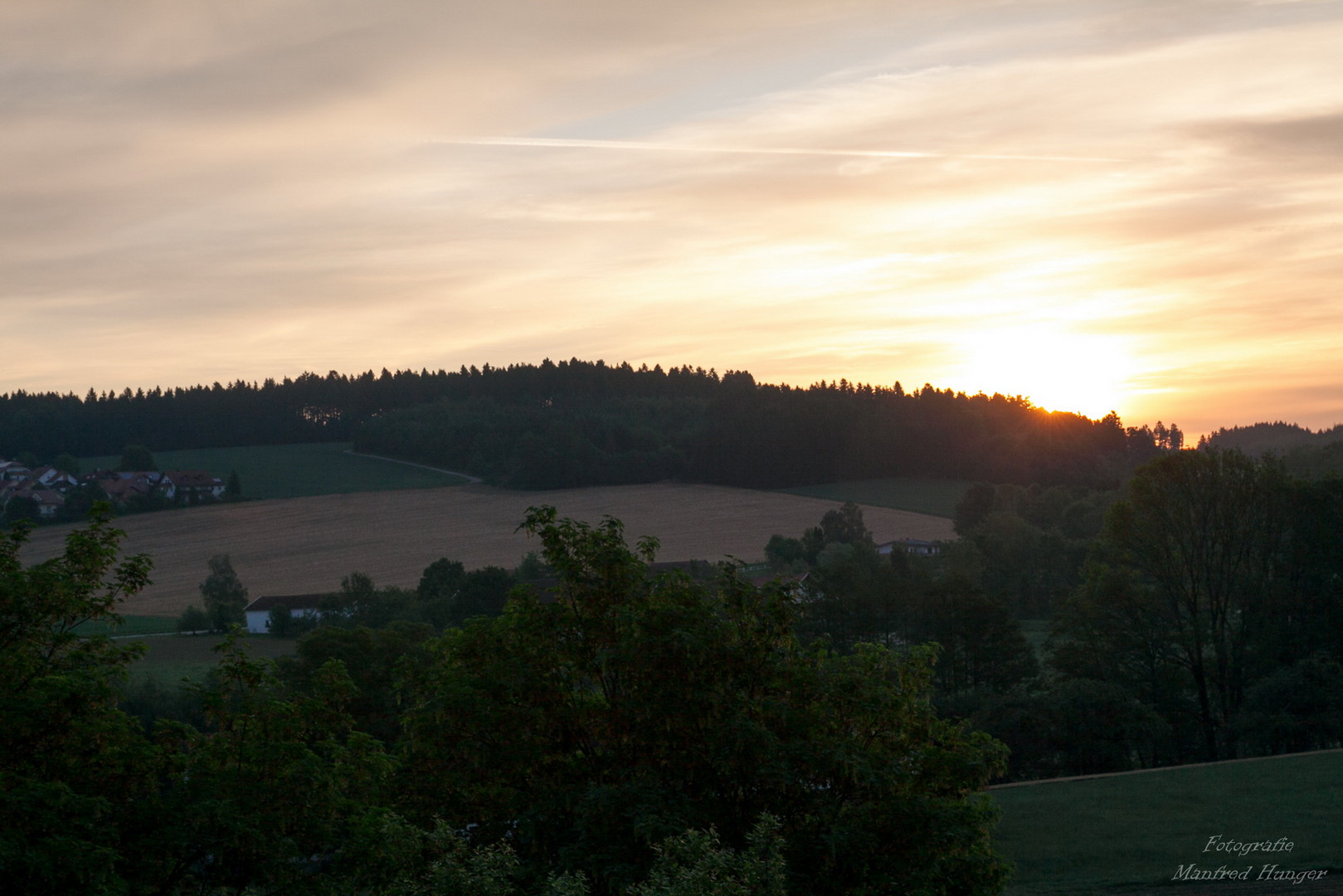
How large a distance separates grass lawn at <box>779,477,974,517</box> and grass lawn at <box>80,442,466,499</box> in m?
43.5

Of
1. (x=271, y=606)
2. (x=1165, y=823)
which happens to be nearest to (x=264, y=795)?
(x=1165, y=823)

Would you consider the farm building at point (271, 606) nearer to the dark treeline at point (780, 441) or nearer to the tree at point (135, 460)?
the dark treeline at point (780, 441)

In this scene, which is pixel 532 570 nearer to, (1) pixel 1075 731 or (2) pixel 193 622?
Result: (2) pixel 193 622

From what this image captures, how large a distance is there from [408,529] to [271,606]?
88.2ft

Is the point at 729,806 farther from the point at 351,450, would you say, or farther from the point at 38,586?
the point at 351,450

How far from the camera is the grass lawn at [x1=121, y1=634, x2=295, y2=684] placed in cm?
6106

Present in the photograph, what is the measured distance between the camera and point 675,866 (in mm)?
9922

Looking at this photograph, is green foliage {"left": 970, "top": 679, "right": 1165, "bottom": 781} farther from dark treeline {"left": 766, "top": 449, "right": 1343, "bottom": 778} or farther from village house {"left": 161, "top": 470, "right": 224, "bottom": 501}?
village house {"left": 161, "top": 470, "right": 224, "bottom": 501}

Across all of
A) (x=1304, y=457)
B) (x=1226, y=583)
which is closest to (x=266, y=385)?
(x=1304, y=457)

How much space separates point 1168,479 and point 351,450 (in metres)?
122

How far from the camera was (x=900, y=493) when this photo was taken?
132 meters

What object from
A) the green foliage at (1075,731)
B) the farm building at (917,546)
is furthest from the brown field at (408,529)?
the green foliage at (1075,731)

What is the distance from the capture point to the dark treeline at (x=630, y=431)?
13525cm

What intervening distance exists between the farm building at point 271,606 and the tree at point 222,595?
0.74 meters
